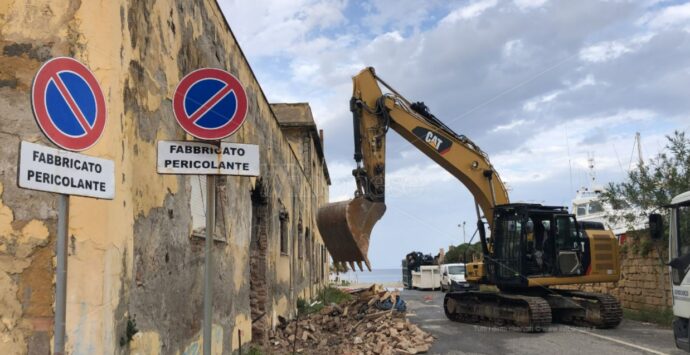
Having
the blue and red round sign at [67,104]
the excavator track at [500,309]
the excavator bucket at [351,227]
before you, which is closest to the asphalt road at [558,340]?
the excavator track at [500,309]

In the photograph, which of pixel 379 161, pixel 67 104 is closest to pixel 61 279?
pixel 67 104

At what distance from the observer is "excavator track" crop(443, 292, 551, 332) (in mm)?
13609

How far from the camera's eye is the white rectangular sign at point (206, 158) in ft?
15.1

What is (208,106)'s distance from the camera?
15.4 ft

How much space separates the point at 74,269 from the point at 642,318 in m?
15.7

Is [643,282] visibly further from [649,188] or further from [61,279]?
[61,279]

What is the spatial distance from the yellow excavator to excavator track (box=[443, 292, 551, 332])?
0.03 metres

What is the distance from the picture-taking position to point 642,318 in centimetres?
1609

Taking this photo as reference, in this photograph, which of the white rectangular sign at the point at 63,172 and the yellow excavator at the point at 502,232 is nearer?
the white rectangular sign at the point at 63,172

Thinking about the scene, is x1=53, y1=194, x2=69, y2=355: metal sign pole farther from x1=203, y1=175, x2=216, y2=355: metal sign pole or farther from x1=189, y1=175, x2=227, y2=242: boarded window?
x1=189, y1=175, x2=227, y2=242: boarded window

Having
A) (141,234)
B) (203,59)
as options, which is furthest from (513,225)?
(141,234)

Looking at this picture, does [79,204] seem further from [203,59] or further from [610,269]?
[610,269]

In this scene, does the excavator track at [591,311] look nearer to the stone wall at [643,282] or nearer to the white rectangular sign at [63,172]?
the stone wall at [643,282]

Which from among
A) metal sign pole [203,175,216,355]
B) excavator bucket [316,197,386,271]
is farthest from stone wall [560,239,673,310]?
metal sign pole [203,175,216,355]
